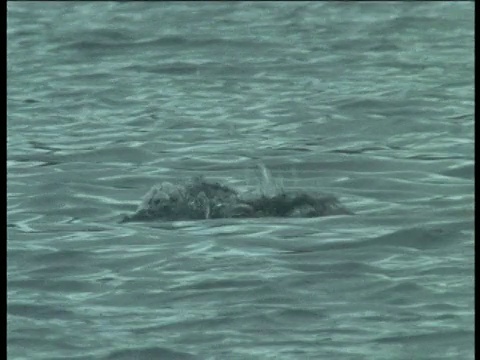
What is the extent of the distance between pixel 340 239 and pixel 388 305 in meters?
1.69

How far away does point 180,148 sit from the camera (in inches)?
576

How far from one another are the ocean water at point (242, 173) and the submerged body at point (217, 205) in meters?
0.16

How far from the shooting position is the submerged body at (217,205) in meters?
11.6

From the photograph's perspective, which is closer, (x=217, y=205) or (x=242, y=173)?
(x=217, y=205)

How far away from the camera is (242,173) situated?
13.2 metres

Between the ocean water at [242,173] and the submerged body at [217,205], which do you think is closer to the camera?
the ocean water at [242,173]

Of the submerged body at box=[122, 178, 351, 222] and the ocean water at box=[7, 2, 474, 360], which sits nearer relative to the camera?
the ocean water at box=[7, 2, 474, 360]

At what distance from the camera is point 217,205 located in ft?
38.5

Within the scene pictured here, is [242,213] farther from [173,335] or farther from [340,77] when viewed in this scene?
[340,77]

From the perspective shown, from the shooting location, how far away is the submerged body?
11.6 m

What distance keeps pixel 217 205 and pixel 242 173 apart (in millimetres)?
1547

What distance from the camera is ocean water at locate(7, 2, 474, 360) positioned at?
8.95 meters

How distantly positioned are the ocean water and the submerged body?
0.51ft
